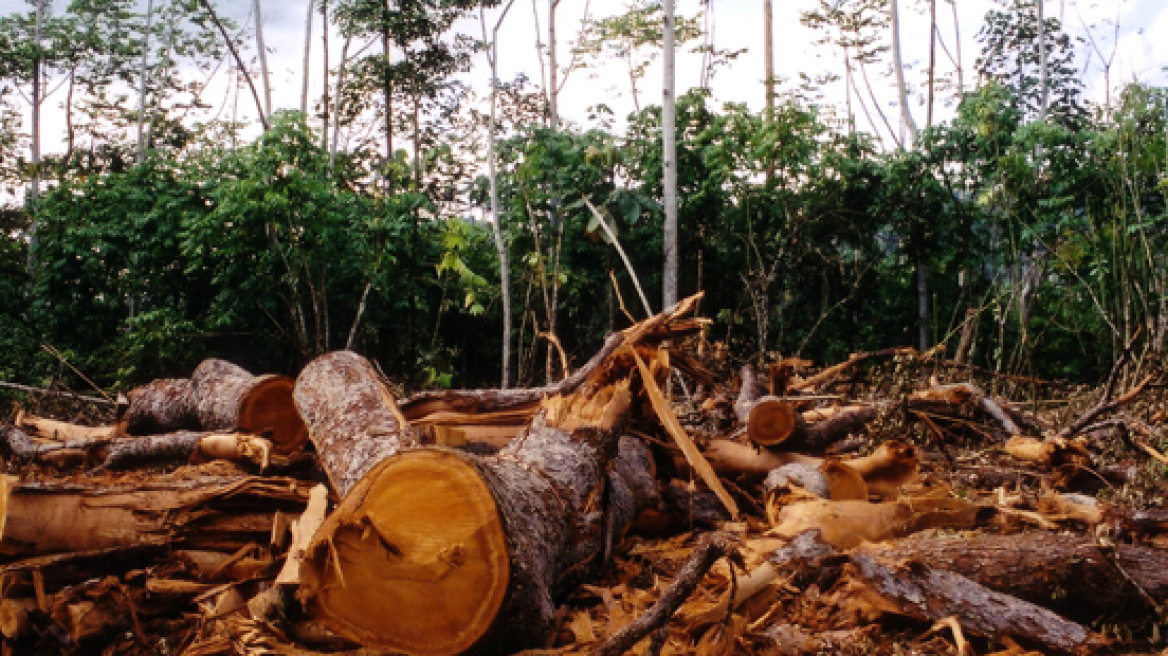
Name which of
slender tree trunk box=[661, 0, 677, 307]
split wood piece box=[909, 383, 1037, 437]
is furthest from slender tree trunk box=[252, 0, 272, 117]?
split wood piece box=[909, 383, 1037, 437]

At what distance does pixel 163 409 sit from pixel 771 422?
3.58 metres

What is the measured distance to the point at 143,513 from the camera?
2734 mm

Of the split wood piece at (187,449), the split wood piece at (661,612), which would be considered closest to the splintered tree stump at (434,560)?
the split wood piece at (661,612)

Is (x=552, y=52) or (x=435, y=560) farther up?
(x=552, y=52)

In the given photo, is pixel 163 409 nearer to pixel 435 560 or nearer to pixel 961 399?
pixel 435 560

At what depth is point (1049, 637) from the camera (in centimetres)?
198

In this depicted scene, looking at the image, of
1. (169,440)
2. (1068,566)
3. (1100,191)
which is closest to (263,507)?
(169,440)

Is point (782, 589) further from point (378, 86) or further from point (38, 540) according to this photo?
point (378, 86)

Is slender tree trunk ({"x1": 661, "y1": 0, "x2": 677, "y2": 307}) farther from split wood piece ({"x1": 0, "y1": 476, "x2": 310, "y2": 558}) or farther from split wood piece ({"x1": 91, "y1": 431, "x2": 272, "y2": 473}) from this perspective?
split wood piece ({"x1": 0, "y1": 476, "x2": 310, "y2": 558})

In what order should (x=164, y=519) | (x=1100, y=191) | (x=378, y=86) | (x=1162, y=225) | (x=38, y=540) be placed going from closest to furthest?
(x=38, y=540) < (x=164, y=519) < (x=1162, y=225) < (x=1100, y=191) < (x=378, y=86)

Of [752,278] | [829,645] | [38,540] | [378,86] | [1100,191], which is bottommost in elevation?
[829,645]

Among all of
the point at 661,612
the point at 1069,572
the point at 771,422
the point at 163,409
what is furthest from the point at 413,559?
the point at 163,409

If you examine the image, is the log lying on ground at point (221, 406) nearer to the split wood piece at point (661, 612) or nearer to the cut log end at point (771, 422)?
the cut log end at point (771, 422)

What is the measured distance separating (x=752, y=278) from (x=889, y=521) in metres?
8.77
